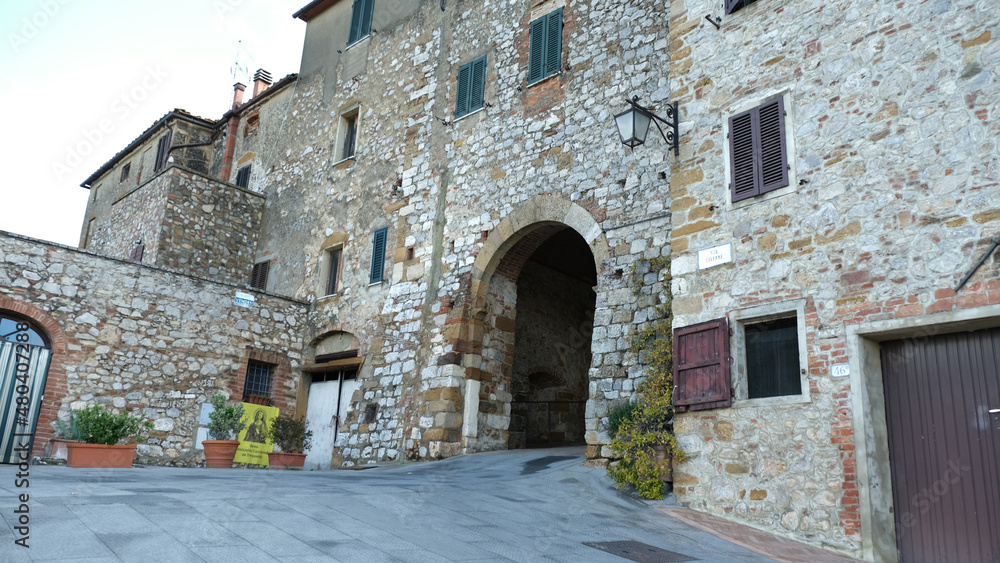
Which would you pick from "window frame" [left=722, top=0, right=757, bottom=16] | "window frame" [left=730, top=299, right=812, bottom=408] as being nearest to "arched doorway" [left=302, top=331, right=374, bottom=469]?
"window frame" [left=730, top=299, right=812, bottom=408]

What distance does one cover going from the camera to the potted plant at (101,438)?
886cm

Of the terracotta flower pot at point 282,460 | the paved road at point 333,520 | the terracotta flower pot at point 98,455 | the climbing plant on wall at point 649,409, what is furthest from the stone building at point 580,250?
the terracotta flower pot at point 98,455

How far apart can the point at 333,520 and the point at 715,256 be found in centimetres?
423

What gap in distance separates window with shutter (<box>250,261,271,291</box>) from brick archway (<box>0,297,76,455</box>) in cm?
468

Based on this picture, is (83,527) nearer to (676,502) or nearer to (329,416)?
(676,502)

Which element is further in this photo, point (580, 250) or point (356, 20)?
point (356, 20)

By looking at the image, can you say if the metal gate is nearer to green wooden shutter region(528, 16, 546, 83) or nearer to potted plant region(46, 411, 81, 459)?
potted plant region(46, 411, 81, 459)

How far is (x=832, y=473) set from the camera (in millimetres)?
5898

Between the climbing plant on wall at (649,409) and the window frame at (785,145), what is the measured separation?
160 cm

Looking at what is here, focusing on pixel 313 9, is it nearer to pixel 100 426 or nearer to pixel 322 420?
pixel 322 420

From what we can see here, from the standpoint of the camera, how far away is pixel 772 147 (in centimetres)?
695

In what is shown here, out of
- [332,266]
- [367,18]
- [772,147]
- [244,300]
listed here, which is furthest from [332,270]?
[772,147]

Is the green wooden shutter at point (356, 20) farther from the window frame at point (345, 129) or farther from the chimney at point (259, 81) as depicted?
the chimney at point (259, 81)

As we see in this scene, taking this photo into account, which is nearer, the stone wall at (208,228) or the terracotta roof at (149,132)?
the stone wall at (208,228)
